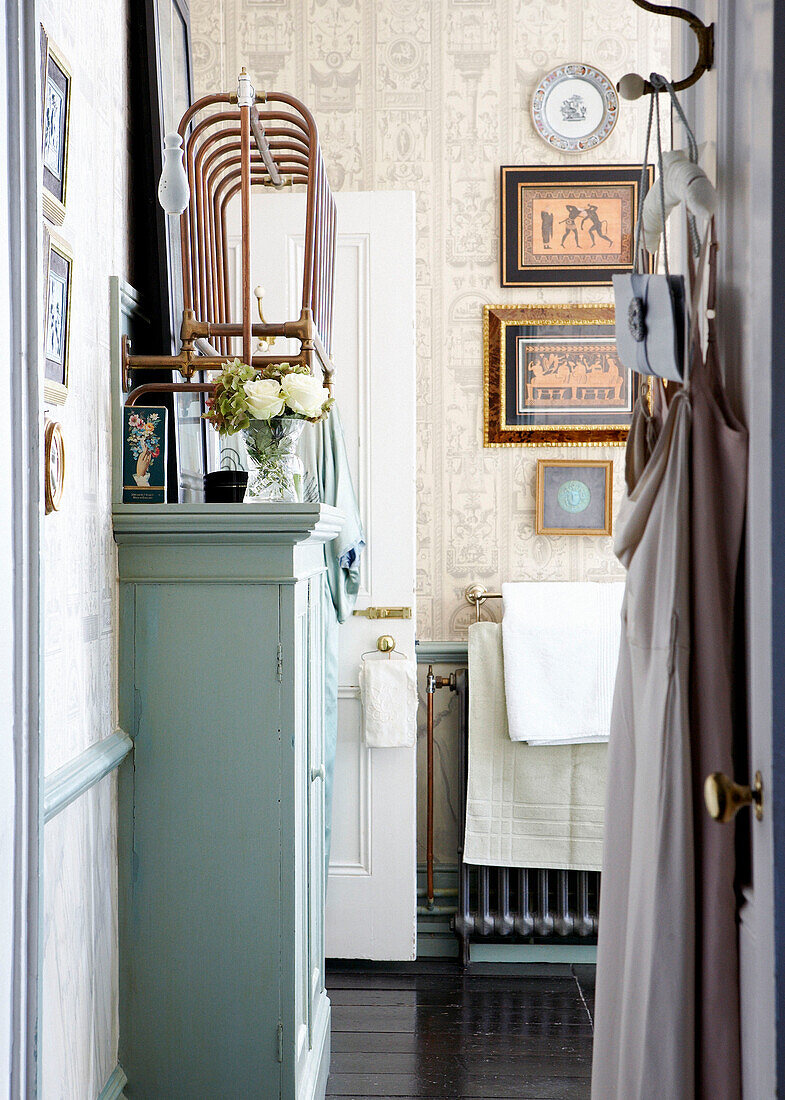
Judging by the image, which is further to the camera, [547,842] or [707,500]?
[547,842]

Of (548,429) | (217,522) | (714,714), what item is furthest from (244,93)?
(548,429)

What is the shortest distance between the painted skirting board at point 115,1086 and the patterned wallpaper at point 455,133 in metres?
1.55

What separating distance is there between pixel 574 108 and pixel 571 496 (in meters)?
1.17

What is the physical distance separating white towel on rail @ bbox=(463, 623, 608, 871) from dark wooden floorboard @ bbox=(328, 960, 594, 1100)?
0.34 meters

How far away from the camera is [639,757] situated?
1.05m

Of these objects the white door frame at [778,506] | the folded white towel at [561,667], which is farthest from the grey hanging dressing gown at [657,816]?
the folded white towel at [561,667]

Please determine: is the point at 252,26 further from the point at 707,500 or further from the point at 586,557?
the point at 707,500

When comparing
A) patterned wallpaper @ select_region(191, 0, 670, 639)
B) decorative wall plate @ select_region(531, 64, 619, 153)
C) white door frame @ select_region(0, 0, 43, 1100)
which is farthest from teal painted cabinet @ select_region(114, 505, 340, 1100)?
decorative wall plate @ select_region(531, 64, 619, 153)

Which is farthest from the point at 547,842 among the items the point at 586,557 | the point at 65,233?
the point at 65,233

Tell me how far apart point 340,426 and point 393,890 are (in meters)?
1.33

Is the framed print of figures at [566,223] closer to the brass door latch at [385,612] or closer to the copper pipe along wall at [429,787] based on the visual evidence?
the brass door latch at [385,612]

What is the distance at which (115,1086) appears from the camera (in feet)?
4.95

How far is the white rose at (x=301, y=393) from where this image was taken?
61.5 inches

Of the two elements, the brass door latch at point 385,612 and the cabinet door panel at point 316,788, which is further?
the brass door latch at point 385,612
